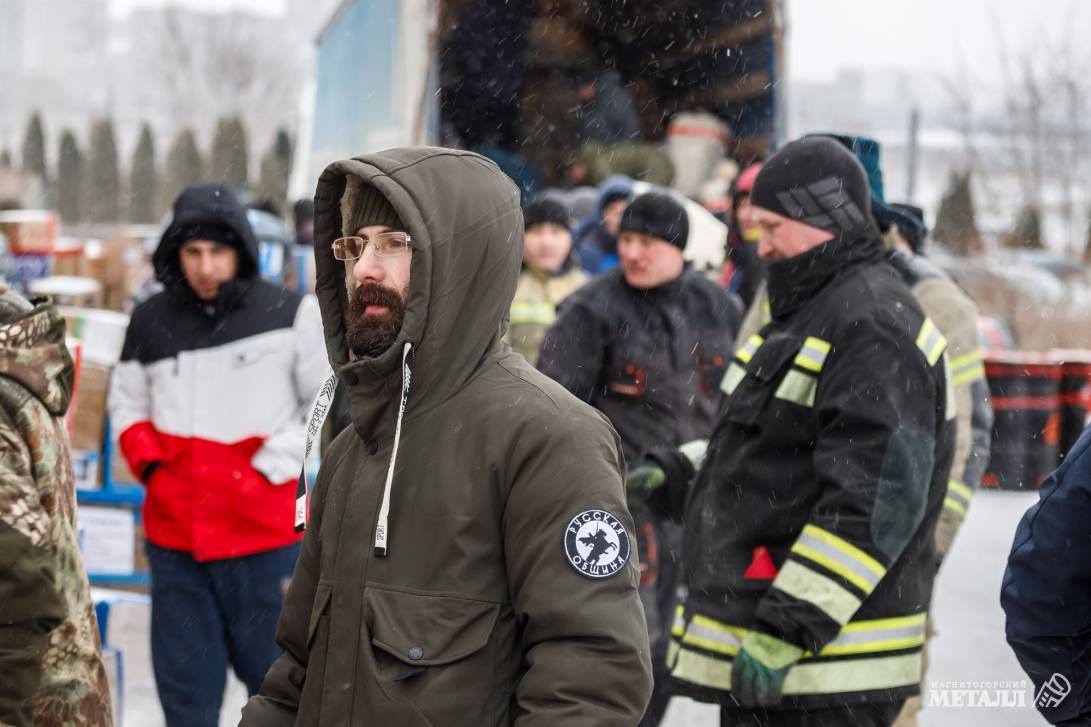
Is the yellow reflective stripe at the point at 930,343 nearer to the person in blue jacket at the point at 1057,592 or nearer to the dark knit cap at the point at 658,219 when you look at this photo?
the person in blue jacket at the point at 1057,592

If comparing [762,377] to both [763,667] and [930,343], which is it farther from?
[763,667]

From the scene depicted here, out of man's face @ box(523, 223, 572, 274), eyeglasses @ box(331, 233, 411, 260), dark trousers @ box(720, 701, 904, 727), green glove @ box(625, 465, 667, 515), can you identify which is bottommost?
dark trousers @ box(720, 701, 904, 727)

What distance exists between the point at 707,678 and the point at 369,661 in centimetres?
144

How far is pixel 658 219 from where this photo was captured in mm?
5523

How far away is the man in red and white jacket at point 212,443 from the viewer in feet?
15.4

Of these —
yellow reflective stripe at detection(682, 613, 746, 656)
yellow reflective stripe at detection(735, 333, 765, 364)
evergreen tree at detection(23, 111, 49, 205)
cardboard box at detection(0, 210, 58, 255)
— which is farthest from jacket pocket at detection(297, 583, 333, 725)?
evergreen tree at detection(23, 111, 49, 205)

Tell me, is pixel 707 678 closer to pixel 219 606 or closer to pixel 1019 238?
pixel 219 606

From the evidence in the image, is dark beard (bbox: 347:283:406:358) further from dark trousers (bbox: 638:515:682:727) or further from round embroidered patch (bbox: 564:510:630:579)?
dark trousers (bbox: 638:515:682:727)

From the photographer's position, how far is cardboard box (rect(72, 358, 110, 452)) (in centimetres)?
599

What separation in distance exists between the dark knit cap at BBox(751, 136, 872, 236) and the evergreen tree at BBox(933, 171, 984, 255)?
14265 millimetres

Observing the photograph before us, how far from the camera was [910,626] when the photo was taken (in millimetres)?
3355

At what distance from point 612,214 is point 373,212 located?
6.04m

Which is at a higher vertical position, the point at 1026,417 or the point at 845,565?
the point at 845,565

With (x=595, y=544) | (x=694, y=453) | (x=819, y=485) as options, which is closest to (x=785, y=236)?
(x=819, y=485)
